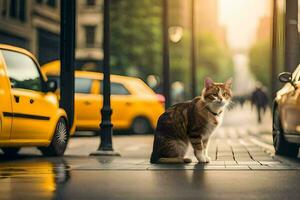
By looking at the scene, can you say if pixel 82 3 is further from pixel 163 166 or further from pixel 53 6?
pixel 163 166

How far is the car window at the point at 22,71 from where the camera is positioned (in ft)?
42.1

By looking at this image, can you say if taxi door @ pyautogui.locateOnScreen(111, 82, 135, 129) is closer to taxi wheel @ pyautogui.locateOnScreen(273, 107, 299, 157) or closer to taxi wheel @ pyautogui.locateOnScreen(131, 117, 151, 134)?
taxi wheel @ pyautogui.locateOnScreen(131, 117, 151, 134)

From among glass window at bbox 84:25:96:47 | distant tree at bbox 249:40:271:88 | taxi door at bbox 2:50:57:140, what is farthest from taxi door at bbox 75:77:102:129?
distant tree at bbox 249:40:271:88

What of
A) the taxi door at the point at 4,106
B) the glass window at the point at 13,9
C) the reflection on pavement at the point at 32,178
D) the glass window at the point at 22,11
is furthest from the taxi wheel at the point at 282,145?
the glass window at the point at 22,11

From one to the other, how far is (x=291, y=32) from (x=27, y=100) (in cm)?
739

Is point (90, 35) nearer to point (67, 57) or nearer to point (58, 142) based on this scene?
point (67, 57)

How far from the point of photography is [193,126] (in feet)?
37.3

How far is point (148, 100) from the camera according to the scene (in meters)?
24.0

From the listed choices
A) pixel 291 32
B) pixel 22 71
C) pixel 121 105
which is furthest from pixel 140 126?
pixel 22 71

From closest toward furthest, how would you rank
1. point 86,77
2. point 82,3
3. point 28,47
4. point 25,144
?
point 25,144, point 86,77, point 28,47, point 82,3

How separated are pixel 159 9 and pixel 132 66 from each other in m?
Answer: 4.76

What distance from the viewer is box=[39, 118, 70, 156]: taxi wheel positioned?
1411cm

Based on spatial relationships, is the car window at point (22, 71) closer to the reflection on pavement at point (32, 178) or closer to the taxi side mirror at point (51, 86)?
the taxi side mirror at point (51, 86)

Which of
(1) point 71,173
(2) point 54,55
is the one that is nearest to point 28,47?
(2) point 54,55
